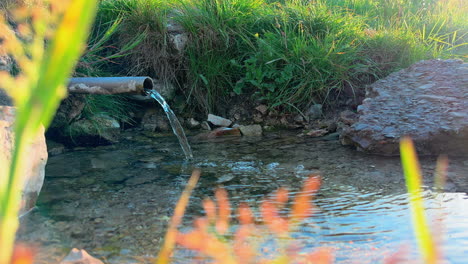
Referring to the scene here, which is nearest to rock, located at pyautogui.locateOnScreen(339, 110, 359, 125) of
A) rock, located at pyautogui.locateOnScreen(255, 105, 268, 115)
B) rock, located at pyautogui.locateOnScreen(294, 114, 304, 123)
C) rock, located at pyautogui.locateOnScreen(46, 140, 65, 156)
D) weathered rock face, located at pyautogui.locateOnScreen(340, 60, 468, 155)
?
weathered rock face, located at pyautogui.locateOnScreen(340, 60, 468, 155)

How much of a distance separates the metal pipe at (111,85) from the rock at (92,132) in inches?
27.8

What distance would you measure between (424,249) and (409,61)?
5.01m

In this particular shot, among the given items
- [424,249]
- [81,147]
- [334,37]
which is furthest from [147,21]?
[424,249]

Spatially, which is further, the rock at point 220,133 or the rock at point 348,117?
the rock at point 220,133

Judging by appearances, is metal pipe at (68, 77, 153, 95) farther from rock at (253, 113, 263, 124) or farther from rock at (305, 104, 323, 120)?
rock at (305, 104, 323, 120)

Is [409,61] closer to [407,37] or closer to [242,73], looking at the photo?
[407,37]

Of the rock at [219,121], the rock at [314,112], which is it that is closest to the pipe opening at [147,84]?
the rock at [219,121]

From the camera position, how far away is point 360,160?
140 inches

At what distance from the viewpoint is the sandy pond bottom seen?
201cm

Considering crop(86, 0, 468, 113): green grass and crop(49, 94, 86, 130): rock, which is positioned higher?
crop(86, 0, 468, 113): green grass

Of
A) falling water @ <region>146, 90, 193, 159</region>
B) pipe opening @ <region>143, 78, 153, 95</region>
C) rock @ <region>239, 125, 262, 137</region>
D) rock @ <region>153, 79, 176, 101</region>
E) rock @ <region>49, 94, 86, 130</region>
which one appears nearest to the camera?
pipe opening @ <region>143, 78, 153, 95</region>

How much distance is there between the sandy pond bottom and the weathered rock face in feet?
0.56

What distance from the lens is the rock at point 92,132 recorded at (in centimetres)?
418

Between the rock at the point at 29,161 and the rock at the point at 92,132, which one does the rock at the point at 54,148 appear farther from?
the rock at the point at 29,161
